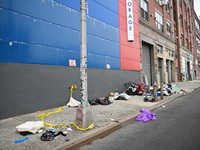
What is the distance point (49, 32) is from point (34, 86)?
9.34 ft

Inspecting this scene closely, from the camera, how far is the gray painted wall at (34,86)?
5.66 metres

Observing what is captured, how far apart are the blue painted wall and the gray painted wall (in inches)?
14.9

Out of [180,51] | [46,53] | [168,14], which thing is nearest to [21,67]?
[46,53]

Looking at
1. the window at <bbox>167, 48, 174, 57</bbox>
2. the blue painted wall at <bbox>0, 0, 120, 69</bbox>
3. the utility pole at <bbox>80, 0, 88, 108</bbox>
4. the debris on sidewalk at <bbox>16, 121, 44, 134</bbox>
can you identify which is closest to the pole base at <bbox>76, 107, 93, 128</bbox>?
the utility pole at <bbox>80, 0, 88, 108</bbox>

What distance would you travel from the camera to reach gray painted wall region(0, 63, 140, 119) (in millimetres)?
5664

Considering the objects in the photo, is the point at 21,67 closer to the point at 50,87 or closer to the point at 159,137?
→ the point at 50,87

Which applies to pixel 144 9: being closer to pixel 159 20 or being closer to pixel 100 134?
pixel 159 20

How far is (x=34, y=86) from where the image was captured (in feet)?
21.5

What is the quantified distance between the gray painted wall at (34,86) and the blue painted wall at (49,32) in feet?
1.24

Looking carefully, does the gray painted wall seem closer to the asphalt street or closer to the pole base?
the pole base

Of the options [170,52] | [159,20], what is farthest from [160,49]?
[170,52]

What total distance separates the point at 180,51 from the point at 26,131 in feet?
103

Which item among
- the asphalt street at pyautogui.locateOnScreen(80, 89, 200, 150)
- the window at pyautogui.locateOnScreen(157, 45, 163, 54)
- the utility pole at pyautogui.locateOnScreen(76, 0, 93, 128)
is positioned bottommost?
the asphalt street at pyautogui.locateOnScreen(80, 89, 200, 150)

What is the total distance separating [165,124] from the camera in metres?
4.96
